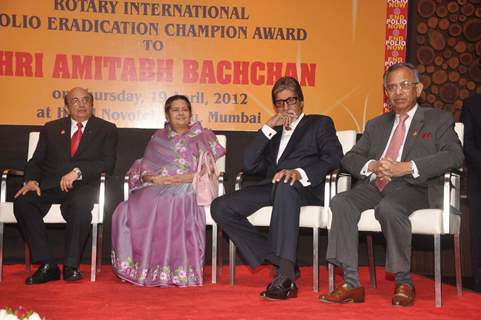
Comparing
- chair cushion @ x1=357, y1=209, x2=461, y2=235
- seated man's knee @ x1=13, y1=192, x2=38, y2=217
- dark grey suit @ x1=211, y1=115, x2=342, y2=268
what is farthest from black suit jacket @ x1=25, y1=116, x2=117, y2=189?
chair cushion @ x1=357, y1=209, x2=461, y2=235

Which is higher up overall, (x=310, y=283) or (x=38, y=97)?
(x=38, y=97)

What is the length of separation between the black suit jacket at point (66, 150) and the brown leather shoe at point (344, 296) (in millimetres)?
1864

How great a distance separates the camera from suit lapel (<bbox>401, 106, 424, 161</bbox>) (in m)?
4.06

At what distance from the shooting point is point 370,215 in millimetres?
3979

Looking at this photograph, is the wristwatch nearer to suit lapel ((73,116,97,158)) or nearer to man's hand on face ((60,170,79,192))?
man's hand on face ((60,170,79,192))

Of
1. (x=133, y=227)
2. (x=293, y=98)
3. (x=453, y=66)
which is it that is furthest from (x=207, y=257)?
(x=453, y=66)

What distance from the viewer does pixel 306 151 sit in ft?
14.6

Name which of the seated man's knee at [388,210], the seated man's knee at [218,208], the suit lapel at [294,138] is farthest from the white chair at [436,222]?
the seated man's knee at [218,208]

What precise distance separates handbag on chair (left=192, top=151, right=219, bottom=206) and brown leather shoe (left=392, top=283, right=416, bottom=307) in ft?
4.58

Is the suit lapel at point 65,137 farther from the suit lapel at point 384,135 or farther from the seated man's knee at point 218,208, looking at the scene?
the suit lapel at point 384,135

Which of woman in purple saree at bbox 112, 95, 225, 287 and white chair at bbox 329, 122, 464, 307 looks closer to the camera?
white chair at bbox 329, 122, 464, 307

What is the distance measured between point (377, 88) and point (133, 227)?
2581 mm

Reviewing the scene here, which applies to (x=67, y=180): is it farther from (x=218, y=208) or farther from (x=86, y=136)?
(x=218, y=208)

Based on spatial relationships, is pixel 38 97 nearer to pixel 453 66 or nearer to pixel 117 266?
pixel 117 266
